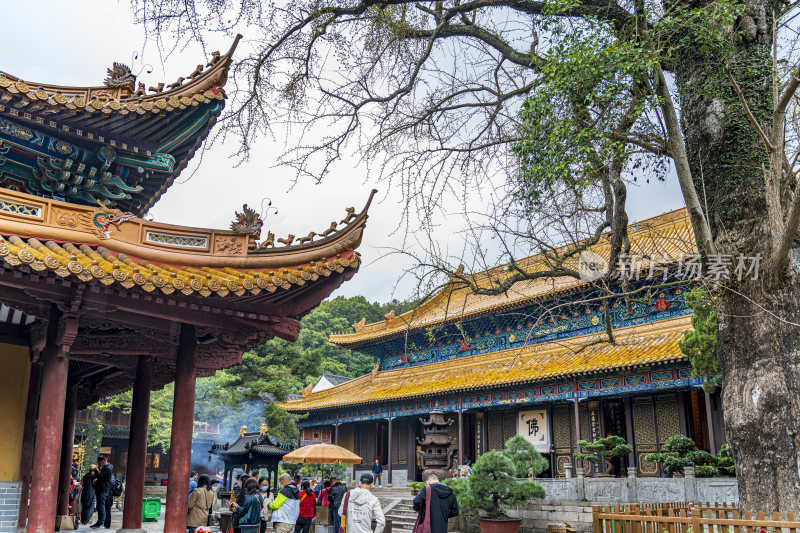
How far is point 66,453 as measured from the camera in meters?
9.73

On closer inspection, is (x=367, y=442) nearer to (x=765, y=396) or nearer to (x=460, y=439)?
(x=460, y=439)

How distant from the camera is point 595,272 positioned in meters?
6.68

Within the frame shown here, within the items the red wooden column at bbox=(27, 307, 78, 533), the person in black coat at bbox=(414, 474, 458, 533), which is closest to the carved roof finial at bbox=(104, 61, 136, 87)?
the red wooden column at bbox=(27, 307, 78, 533)

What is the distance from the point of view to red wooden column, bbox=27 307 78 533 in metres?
5.71

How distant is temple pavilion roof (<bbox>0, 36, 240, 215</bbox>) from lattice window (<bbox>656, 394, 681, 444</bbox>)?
14.3m

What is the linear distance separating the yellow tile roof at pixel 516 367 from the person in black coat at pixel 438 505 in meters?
5.70

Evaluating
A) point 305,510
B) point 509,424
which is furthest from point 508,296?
point 305,510

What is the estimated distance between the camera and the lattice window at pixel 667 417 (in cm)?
1720

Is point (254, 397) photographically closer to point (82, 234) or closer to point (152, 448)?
point (152, 448)

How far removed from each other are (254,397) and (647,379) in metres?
18.3

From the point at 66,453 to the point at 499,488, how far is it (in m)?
7.30

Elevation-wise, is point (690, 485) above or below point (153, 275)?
below

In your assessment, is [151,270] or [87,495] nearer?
[151,270]

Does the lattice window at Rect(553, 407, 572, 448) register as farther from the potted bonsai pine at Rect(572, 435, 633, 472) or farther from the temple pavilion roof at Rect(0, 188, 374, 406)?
the temple pavilion roof at Rect(0, 188, 374, 406)
